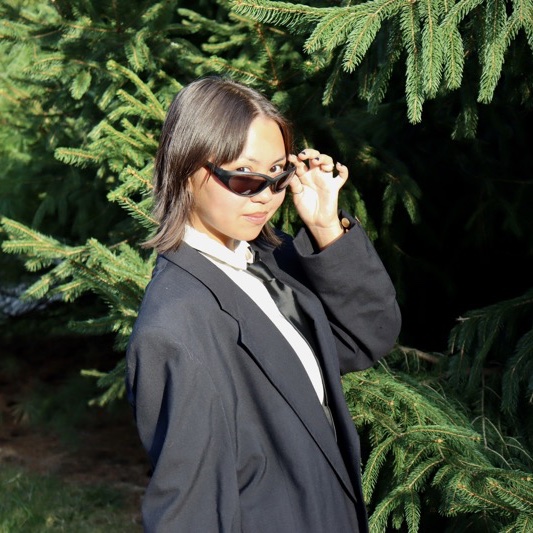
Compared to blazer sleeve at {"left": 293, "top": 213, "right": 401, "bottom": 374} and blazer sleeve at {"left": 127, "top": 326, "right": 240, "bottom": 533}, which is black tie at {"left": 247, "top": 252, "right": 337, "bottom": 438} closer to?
blazer sleeve at {"left": 293, "top": 213, "right": 401, "bottom": 374}

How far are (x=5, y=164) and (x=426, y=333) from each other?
2.78 meters

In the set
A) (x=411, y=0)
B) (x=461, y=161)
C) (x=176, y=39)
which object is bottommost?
(x=461, y=161)

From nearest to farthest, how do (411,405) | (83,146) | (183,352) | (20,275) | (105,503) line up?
(183,352), (411,405), (83,146), (105,503), (20,275)

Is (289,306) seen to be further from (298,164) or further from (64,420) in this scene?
(64,420)

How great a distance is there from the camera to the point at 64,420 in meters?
6.26

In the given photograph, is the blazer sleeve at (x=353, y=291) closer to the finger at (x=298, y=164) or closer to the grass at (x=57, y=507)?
the finger at (x=298, y=164)

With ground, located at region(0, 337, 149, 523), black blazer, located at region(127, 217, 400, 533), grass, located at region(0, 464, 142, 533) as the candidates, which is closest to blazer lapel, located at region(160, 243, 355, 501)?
black blazer, located at region(127, 217, 400, 533)

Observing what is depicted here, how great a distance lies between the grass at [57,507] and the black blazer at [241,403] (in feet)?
10.5

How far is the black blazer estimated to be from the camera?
158 cm

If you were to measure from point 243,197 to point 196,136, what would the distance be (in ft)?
0.53

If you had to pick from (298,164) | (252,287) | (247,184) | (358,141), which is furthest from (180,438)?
(358,141)

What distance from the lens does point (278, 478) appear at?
1.71 m

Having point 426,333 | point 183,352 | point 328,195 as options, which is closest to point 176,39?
point 426,333

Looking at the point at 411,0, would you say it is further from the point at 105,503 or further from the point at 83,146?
the point at 105,503
